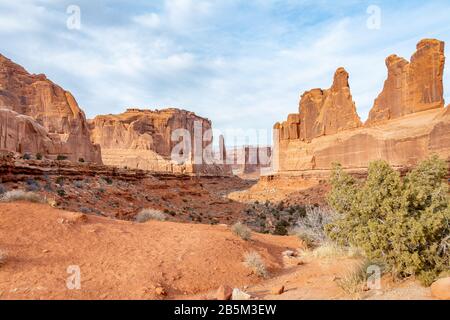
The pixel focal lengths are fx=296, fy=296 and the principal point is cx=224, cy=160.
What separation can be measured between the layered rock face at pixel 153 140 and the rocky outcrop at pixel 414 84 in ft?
145

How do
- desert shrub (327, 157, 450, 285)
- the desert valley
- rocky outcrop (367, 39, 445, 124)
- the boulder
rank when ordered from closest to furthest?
desert shrub (327, 157, 450, 285), the boulder, the desert valley, rocky outcrop (367, 39, 445, 124)

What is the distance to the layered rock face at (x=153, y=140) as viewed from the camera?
73625mm

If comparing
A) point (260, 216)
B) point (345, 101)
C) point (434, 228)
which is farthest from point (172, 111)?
point (434, 228)

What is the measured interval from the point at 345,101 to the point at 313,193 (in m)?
16.2

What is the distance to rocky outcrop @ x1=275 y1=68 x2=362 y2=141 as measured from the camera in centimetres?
4159

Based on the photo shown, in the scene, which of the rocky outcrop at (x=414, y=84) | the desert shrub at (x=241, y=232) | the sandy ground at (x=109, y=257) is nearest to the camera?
the sandy ground at (x=109, y=257)

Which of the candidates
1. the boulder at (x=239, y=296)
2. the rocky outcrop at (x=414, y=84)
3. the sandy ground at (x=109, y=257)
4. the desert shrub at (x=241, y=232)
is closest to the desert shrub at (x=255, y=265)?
the sandy ground at (x=109, y=257)

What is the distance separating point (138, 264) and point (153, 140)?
3338 inches

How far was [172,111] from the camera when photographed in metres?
98.2

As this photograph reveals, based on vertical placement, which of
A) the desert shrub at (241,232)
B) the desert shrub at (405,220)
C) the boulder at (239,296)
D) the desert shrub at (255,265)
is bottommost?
the desert shrub at (255,265)

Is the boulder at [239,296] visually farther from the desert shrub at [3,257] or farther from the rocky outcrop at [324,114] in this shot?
the rocky outcrop at [324,114]

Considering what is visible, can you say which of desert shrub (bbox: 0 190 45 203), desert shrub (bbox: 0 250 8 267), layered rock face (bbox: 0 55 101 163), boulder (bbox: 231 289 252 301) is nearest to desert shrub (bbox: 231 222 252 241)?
boulder (bbox: 231 289 252 301)

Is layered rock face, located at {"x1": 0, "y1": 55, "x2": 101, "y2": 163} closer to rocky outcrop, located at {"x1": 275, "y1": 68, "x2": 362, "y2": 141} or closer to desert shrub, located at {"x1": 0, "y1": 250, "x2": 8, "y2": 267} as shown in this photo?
rocky outcrop, located at {"x1": 275, "y1": 68, "x2": 362, "y2": 141}

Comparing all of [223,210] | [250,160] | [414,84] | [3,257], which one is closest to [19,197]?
[3,257]
